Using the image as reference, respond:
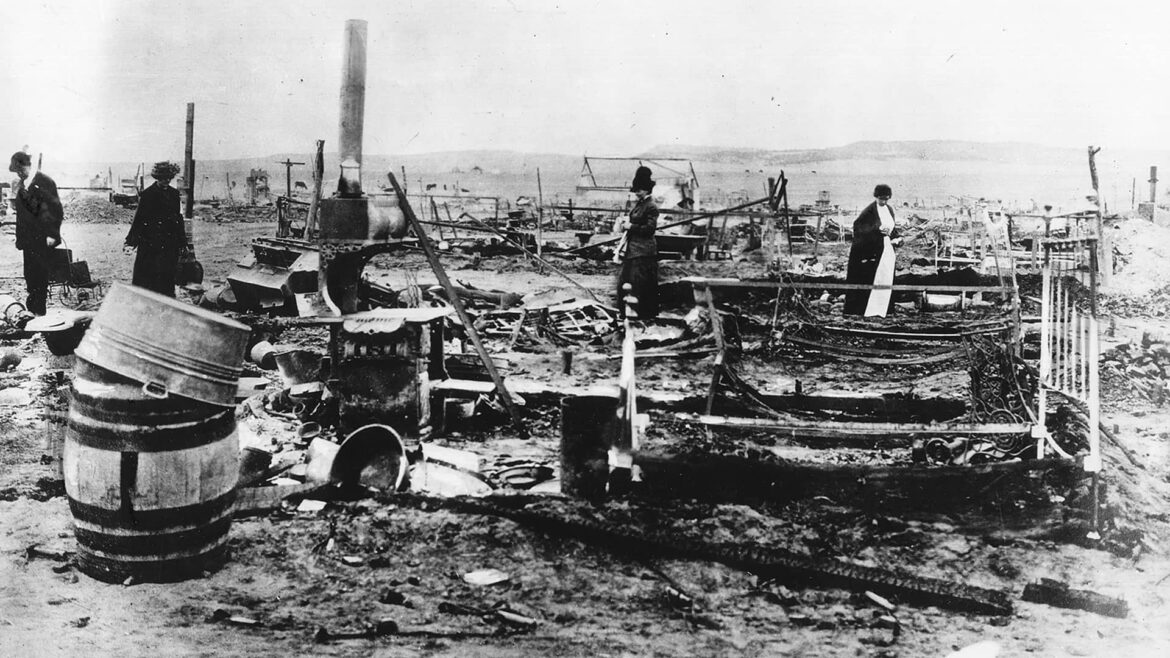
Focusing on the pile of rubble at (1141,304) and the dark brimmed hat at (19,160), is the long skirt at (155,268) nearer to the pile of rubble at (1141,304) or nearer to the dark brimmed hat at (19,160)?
the dark brimmed hat at (19,160)

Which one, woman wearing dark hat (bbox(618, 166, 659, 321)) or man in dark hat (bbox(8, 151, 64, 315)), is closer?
man in dark hat (bbox(8, 151, 64, 315))

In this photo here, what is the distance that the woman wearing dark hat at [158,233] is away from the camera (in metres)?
8.55

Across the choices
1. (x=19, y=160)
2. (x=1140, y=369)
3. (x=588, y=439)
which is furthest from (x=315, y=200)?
(x=1140, y=369)

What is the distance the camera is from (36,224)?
9.42 metres

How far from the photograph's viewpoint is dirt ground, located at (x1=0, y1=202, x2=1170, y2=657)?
11.6 feet

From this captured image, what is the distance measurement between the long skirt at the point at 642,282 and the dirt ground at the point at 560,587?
542 centimetres

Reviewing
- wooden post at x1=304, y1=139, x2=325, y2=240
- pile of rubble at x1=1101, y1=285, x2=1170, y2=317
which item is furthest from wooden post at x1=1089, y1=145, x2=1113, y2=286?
wooden post at x1=304, y1=139, x2=325, y2=240

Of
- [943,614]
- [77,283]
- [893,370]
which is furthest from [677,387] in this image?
[77,283]

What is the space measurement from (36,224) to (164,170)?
90.0 inches

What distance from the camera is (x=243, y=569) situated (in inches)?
163

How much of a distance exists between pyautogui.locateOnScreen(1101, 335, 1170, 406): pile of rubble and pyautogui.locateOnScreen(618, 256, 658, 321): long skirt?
15.9ft

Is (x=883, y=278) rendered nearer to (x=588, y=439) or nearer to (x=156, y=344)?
(x=588, y=439)

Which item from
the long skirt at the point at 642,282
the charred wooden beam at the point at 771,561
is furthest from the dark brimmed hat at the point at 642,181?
the charred wooden beam at the point at 771,561

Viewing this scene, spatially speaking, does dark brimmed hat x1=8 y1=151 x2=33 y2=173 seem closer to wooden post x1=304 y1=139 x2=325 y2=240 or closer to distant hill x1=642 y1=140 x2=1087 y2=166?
wooden post x1=304 y1=139 x2=325 y2=240
